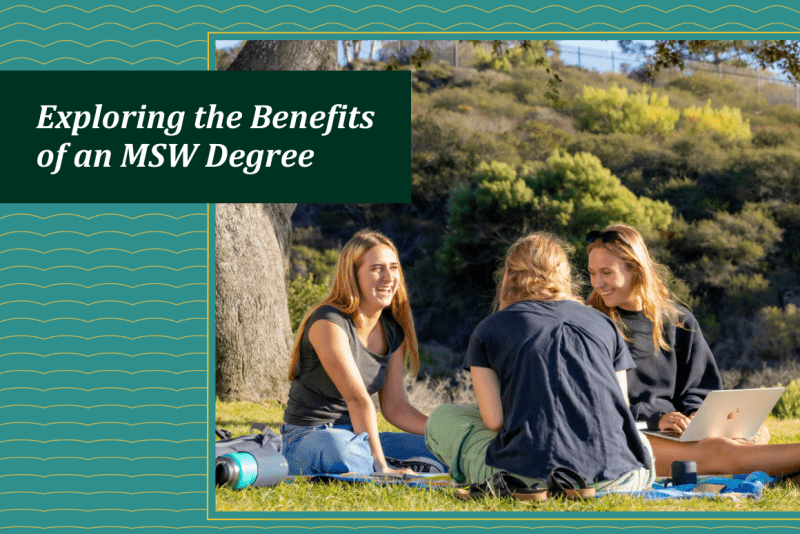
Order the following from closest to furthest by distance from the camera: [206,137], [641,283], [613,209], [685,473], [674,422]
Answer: [206,137], [685,473], [674,422], [641,283], [613,209]

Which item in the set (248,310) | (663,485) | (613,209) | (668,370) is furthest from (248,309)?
(613,209)

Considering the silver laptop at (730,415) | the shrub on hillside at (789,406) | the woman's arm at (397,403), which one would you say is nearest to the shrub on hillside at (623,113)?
the shrub on hillside at (789,406)

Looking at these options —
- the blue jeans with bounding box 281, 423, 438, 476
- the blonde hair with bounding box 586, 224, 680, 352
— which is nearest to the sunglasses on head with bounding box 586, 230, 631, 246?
the blonde hair with bounding box 586, 224, 680, 352

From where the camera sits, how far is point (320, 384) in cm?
372

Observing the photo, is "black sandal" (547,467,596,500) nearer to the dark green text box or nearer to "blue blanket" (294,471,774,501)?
"blue blanket" (294,471,774,501)

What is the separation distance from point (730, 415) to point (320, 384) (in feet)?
5.99

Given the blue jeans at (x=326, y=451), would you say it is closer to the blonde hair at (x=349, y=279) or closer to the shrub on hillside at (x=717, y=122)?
the blonde hair at (x=349, y=279)

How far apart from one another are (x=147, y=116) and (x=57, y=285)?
0.70 m

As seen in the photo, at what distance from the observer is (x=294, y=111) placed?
2984 millimetres

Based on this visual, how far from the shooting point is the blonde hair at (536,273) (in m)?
3.12


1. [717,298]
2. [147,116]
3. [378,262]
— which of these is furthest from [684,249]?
[147,116]

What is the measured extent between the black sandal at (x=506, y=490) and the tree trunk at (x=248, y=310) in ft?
14.9

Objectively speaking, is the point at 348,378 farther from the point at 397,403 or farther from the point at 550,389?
the point at 550,389
